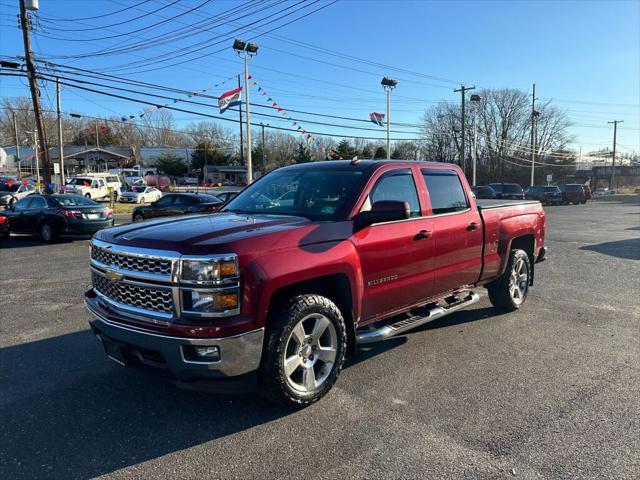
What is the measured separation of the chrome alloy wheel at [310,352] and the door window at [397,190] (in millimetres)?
1125

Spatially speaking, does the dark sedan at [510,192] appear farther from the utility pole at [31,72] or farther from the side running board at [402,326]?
the side running board at [402,326]

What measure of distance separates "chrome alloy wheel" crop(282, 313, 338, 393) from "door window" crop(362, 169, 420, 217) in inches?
44.3

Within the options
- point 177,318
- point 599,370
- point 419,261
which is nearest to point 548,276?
point 599,370

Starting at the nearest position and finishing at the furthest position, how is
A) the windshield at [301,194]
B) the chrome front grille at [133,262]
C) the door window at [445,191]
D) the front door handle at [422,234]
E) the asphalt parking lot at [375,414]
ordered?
the asphalt parking lot at [375,414], the chrome front grille at [133,262], the windshield at [301,194], the front door handle at [422,234], the door window at [445,191]

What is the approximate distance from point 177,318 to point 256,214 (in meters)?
1.50

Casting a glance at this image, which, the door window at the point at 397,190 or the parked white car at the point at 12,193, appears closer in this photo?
the door window at the point at 397,190

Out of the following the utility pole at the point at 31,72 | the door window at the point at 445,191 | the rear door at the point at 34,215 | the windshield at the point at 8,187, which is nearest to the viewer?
the door window at the point at 445,191

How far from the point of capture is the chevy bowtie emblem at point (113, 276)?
3.45m

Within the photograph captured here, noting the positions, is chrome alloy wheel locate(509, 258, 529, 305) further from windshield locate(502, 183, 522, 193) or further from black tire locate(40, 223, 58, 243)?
windshield locate(502, 183, 522, 193)

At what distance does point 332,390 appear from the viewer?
4.00 m

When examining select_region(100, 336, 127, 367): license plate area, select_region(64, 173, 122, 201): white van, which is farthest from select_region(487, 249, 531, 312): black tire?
select_region(64, 173, 122, 201): white van

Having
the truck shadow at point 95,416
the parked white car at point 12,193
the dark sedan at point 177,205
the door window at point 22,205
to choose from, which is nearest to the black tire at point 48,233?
the door window at point 22,205

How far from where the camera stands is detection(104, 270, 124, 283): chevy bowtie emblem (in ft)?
11.3

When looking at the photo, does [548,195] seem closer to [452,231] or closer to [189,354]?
[452,231]
